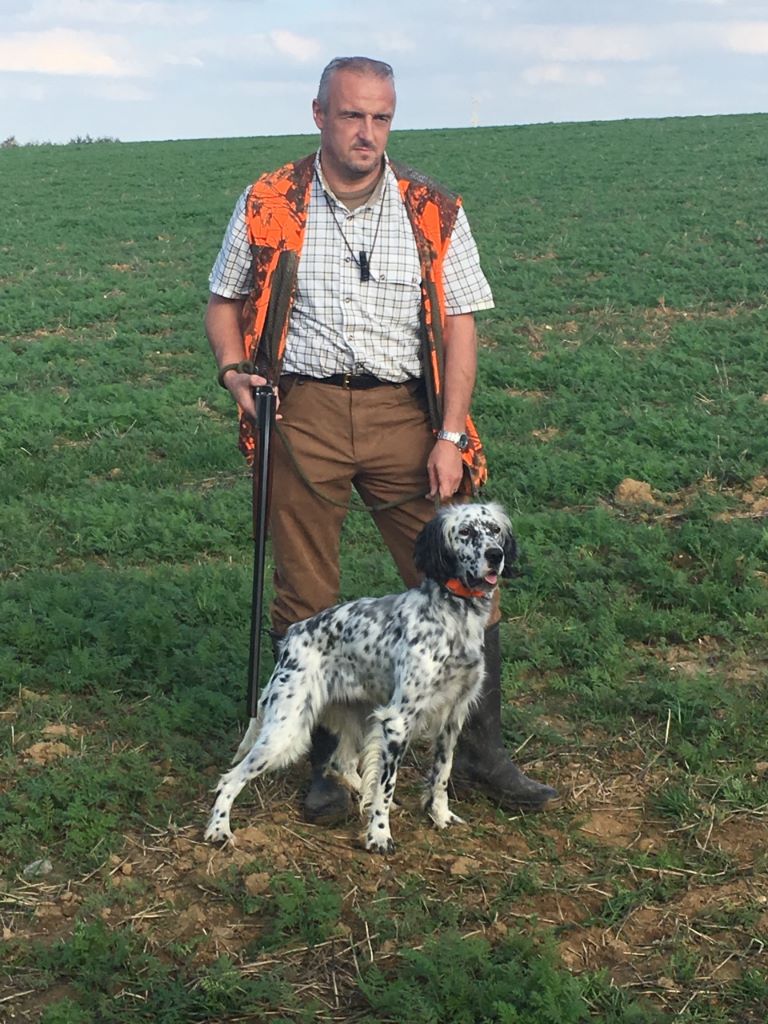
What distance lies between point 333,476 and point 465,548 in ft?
2.17

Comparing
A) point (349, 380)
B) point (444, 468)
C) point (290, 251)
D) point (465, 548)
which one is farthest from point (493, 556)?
point (290, 251)

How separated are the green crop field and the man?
57cm

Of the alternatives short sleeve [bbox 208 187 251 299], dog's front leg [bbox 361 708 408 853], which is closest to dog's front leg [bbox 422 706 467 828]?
dog's front leg [bbox 361 708 408 853]

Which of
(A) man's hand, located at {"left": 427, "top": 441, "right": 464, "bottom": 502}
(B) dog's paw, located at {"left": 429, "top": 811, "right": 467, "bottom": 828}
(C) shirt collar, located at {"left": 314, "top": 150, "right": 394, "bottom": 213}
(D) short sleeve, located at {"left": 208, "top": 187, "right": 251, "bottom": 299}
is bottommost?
(B) dog's paw, located at {"left": 429, "top": 811, "right": 467, "bottom": 828}

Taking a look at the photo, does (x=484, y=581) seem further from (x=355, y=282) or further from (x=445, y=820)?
(x=355, y=282)

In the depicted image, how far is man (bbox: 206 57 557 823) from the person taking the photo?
4.59 meters

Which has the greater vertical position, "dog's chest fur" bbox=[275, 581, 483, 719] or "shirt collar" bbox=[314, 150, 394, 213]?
"shirt collar" bbox=[314, 150, 394, 213]

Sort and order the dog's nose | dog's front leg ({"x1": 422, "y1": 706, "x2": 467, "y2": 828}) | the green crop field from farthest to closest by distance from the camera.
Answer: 1. dog's front leg ({"x1": 422, "y1": 706, "x2": 467, "y2": 828})
2. the dog's nose
3. the green crop field

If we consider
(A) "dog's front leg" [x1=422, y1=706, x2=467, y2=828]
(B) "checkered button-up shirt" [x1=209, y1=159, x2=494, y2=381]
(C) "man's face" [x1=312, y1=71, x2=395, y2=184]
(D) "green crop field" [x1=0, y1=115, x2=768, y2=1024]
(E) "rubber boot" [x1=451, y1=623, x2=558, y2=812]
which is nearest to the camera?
(D) "green crop field" [x1=0, y1=115, x2=768, y2=1024]

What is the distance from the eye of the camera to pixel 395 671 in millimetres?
4664

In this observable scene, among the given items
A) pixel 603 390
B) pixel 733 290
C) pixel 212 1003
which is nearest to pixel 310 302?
pixel 212 1003

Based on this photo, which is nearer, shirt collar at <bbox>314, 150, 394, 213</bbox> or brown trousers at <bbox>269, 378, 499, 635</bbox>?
shirt collar at <bbox>314, 150, 394, 213</bbox>

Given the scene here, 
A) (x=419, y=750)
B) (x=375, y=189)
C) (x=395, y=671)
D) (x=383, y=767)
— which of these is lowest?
(x=419, y=750)

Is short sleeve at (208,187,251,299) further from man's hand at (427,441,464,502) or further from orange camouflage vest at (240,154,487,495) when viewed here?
man's hand at (427,441,464,502)
